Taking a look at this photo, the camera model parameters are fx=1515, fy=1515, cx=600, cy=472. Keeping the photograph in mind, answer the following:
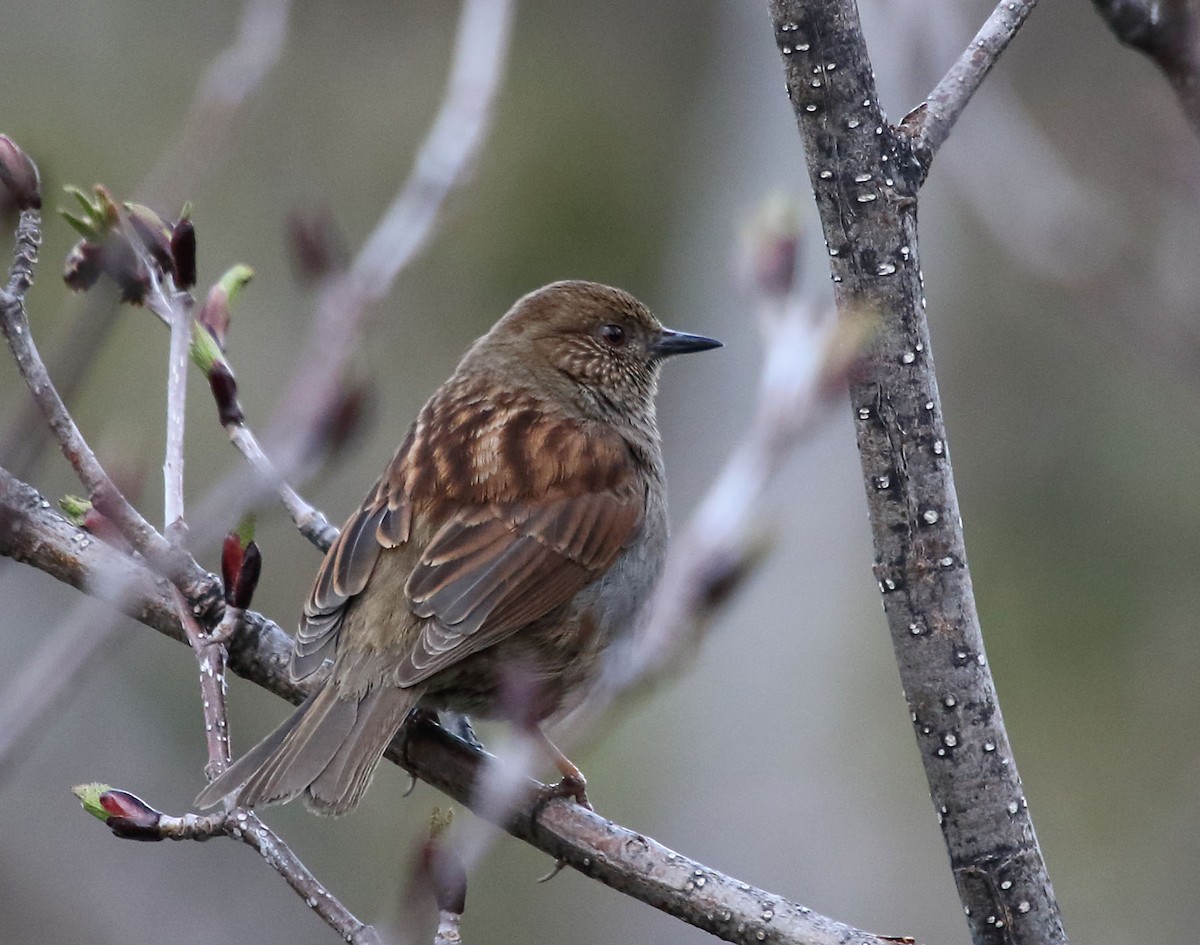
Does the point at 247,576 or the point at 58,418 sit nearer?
the point at 58,418

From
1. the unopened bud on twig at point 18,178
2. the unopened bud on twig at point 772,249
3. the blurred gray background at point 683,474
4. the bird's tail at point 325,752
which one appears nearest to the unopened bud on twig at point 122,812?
the bird's tail at point 325,752

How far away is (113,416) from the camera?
9281 mm

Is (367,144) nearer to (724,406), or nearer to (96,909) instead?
(724,406)

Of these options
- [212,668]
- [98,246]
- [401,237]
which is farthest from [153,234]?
[212,668]

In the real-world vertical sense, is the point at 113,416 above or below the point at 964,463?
below

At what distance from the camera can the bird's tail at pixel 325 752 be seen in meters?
3.30

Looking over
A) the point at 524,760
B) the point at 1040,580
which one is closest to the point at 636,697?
the point at 524,760

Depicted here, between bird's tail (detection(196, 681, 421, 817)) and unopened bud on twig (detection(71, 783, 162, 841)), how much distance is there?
40 centimetres

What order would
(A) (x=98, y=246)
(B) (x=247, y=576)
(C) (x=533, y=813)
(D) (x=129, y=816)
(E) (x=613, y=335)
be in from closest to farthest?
1. (D) (x=129, y=816)
2. (B) (x=247, y=576)
3. (A) (x=98, y=246)
4. (C) (x=533, y=813)
5. (E) (x=613, y=335)

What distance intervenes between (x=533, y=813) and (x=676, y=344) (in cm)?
232

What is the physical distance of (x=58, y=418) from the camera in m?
2.70

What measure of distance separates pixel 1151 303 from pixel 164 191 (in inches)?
81.3

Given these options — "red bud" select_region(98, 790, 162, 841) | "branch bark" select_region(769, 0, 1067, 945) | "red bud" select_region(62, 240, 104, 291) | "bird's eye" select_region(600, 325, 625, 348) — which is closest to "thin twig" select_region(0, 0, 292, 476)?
"red bud" select_region(62, 240, 104, 291)

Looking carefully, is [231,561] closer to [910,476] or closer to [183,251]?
[183,251]
